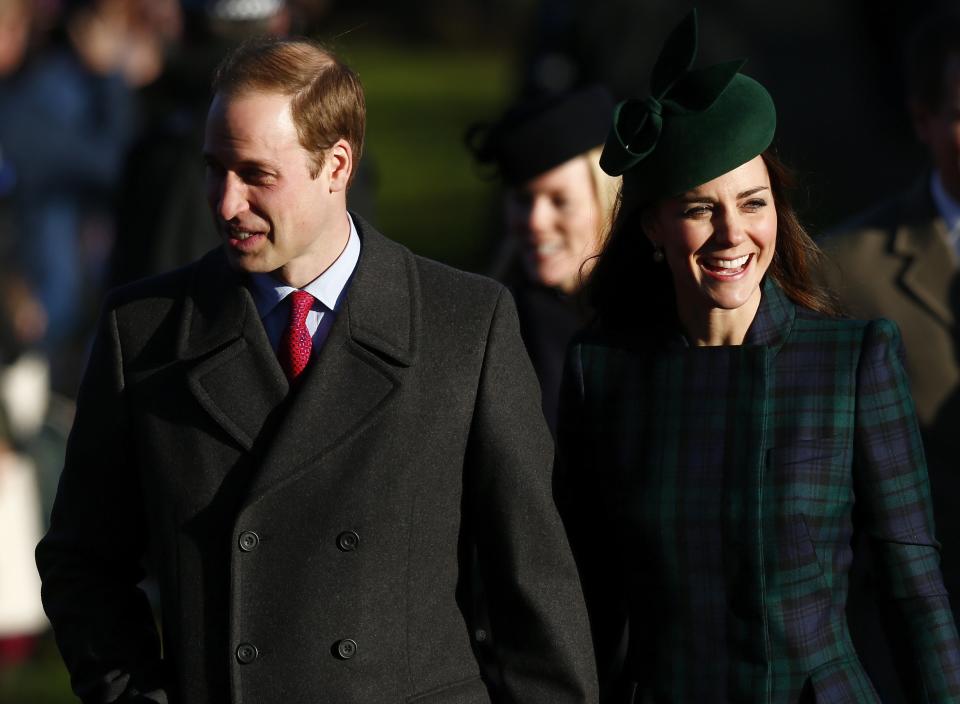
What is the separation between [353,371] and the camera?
11.7ft

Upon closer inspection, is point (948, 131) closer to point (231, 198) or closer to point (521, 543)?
point (521, 543)

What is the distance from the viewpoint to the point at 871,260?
5.03m

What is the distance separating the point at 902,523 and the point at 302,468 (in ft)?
3.81

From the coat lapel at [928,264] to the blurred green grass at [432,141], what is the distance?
8.60m

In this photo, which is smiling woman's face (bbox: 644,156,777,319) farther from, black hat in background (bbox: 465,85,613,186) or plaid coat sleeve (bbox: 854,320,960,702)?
black hat in background (bbox: 465,85,613,186)

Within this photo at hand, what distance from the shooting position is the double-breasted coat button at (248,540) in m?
3.44

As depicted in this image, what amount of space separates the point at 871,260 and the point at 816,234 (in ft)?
2.94

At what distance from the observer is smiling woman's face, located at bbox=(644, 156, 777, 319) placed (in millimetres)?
3676

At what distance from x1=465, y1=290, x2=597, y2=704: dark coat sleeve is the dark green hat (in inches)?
15.5

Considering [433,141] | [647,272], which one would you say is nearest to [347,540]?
[647,272]

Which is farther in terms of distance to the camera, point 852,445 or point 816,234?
point 816,234

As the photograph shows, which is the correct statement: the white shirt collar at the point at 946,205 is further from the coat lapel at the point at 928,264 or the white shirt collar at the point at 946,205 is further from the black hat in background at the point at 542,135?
the black hat in background at the point at 542,135

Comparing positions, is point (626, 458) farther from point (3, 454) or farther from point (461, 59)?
point (461, 59)

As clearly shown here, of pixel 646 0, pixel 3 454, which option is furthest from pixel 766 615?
pixel 646 0
